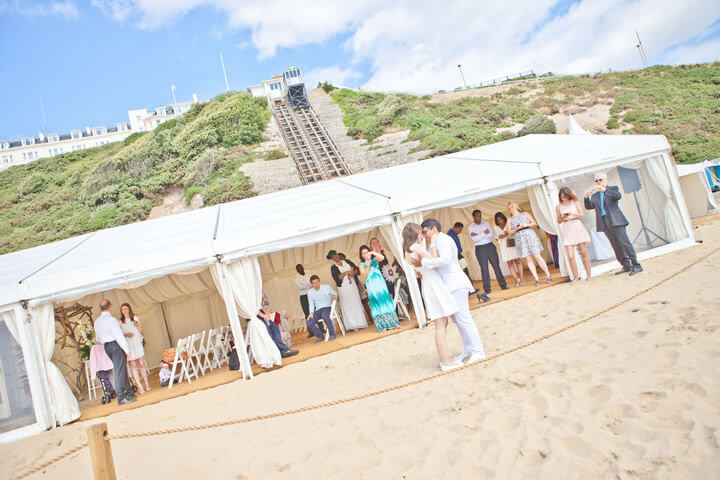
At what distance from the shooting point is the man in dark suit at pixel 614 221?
5.32m

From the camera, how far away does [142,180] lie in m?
25.4

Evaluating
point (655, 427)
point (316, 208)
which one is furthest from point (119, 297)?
point (655, 427)

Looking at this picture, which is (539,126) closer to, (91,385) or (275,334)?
(275,334)

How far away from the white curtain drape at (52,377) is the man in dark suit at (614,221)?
702 centimetres

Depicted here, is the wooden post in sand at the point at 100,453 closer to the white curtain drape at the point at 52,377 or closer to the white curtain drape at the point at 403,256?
the white curtain drape at the point at 52,377

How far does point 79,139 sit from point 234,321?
7230 cm

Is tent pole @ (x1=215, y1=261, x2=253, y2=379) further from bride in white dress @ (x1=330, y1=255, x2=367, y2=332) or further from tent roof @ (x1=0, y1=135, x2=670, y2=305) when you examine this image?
bride in white dress @ (x1=330, y1=255, x2=367, y2=332)

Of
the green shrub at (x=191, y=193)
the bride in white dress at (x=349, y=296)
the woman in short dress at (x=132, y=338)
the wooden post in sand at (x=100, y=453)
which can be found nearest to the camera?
the wooden post in sand at (x=100, y=453)

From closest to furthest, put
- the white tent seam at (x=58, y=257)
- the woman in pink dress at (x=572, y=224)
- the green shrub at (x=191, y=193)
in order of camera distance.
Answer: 1. the white tent seam at (x=58, y=257)
2. the woman in pink dress at (x=572, y=224)
3. the green shrub at (x=191, y=193)

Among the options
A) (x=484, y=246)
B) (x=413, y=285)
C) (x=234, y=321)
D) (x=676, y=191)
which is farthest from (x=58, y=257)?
(x=676, y=191)

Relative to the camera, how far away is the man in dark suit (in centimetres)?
532

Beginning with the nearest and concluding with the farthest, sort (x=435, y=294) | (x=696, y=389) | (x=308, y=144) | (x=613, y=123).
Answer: (x=696, y=389) < (x=435, y=294) < (x=613, y=123) < (x=308, y=144)

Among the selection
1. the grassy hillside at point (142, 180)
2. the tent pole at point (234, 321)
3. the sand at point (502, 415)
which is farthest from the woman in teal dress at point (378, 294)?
the grassy hillside at point (142, 180)

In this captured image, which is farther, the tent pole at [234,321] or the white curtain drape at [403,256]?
the white curtain drape at [403,256]
